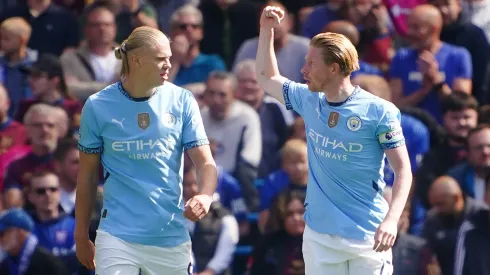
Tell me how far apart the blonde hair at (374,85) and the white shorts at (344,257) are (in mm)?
3662

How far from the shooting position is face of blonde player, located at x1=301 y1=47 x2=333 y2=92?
7.33 metres

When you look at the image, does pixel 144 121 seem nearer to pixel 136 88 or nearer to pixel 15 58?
pixel 136 88

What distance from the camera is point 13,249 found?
1049 centimetres

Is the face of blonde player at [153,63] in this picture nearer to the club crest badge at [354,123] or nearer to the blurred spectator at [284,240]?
the club crest badge at [354,123]

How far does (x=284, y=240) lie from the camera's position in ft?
34.8

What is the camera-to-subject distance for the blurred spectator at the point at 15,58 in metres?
12.8

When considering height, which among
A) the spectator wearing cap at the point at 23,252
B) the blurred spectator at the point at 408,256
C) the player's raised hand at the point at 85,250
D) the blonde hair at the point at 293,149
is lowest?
the spectator wearing cap at the point at 23,252

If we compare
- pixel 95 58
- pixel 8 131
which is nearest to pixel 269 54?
pixel 8 131

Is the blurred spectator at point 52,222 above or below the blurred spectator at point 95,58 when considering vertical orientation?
below

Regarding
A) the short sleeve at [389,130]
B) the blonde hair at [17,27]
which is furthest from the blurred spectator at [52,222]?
the short sleeve at [389,130]

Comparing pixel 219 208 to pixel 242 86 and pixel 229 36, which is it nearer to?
pixel 242 86

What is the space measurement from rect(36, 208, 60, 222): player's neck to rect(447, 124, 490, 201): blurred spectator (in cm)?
341

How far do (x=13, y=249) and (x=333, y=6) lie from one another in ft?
Answer: 14.9

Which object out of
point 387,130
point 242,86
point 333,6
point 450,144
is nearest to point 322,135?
point 387,130
